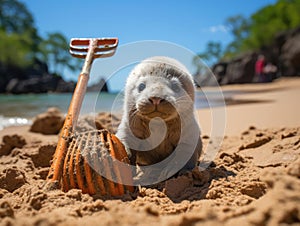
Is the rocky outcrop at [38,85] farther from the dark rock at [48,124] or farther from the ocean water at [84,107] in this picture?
the dark rock at [48,124]

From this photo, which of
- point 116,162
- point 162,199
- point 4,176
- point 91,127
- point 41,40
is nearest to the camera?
point 162,199

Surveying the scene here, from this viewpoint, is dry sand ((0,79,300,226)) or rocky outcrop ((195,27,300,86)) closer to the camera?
dry sand ((0,79,300,226))

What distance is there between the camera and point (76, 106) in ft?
9.09

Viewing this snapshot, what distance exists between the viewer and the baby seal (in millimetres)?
2820

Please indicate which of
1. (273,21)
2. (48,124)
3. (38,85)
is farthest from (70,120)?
(38,85)

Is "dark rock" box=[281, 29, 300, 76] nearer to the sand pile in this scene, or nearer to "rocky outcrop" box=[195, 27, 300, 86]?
"rocky outcrop" box=[195, 27, 300, 86]

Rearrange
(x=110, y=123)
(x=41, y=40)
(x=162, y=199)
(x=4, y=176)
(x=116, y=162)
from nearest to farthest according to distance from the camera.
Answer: (x=162, y=199)
(x=116, y=162)
(x=4, y=176)
(x=110, y=123)
(x=41, y=40)

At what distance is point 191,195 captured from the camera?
231cm

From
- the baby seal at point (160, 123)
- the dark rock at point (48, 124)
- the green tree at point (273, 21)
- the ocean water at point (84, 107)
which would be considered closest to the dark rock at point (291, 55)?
the green tree at point (273, 21)

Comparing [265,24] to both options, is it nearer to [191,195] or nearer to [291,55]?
[291,55]

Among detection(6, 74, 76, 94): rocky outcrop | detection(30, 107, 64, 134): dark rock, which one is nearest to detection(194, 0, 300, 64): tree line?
detection(6, 74, 76, 94): rocky outcrop

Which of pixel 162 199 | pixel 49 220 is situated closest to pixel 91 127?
pixel 162 199

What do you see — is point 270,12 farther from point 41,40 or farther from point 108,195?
point 108,195

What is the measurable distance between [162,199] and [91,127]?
8.75 ft
